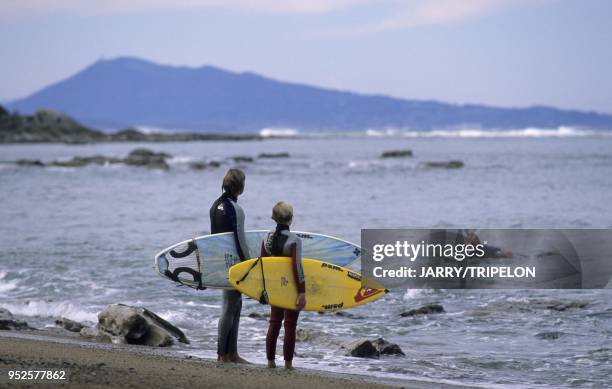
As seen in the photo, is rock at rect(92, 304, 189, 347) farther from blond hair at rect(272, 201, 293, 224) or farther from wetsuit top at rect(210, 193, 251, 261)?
blond hair at rect(272, 201, 293, 224)

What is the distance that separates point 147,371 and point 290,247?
5.34 ft

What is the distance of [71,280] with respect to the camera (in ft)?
48.9

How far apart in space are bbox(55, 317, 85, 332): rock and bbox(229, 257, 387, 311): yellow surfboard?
10.7 feet

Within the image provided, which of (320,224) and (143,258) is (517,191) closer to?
(320,224)

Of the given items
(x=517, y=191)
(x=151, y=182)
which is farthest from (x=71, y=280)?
(x=151, y=182)

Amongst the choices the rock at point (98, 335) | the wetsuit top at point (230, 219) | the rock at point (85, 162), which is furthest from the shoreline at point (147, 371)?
the rock at point (85, 162)

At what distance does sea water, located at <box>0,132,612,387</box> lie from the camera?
374 inches

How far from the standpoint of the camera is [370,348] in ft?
30.8

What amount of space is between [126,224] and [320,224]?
542cm

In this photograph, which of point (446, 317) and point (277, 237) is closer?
point (277, 237)

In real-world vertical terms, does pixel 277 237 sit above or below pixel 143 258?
above

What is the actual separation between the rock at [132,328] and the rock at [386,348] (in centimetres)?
227

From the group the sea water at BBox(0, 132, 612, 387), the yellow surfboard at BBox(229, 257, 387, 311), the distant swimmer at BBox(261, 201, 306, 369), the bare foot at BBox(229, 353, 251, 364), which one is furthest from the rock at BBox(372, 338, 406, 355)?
the distant swimmer at BBox(261, 201, 306, 369)

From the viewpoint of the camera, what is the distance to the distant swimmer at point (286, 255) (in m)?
7.62
